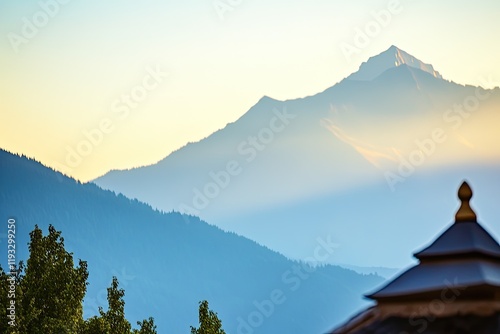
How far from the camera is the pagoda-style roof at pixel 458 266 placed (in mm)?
6938

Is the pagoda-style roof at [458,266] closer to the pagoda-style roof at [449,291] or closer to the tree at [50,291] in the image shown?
the pagoda-style roof at [449,291]

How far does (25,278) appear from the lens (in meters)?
24.7

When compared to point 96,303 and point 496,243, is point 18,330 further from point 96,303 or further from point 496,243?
point 96,303

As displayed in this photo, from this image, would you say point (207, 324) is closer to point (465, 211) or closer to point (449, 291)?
point (465, 211)

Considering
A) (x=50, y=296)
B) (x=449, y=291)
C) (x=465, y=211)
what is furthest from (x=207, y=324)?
(x=449, y=291)

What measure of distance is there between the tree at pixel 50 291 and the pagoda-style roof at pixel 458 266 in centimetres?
1747

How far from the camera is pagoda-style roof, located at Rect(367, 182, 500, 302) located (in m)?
6.94

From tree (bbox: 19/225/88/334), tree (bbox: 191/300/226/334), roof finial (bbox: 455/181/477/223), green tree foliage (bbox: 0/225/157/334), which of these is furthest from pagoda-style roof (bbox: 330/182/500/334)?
tree (bbox: 191/300/226/334)

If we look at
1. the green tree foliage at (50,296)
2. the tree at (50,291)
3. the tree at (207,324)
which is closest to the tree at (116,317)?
the green tree foliage at (50,296)

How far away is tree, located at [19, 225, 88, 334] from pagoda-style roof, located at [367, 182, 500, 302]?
17469 mm

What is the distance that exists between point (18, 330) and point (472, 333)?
59.2 feet

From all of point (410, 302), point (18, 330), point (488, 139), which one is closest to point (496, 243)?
point (410, 302)

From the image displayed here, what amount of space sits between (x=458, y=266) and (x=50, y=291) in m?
18.6

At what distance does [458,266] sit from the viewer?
7121 millimetres
